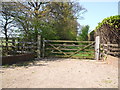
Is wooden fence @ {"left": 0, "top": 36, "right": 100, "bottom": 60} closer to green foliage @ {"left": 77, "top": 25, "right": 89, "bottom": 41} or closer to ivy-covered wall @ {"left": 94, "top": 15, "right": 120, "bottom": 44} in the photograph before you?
ivy-covered wall @ {"left": 94, "top": 15, "right": 120, "bottom": 44}

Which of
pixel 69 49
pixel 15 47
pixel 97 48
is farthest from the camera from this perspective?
pixel 69 49

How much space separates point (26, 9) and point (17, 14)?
988 mm

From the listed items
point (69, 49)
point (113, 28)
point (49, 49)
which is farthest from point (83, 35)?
point (113, 28)

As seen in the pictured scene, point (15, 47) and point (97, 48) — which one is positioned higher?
point (15, 47)

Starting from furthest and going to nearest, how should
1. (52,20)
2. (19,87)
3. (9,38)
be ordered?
(52,20)
(9,38)
(19,87)

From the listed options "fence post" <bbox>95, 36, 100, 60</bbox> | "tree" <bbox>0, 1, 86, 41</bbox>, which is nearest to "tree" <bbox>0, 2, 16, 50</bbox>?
"tree" <bbox>0, 1, 86, 41</bbox>

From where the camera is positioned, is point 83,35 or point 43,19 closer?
point 43,19

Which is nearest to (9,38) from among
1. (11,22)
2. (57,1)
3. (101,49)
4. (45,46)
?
(11,22)

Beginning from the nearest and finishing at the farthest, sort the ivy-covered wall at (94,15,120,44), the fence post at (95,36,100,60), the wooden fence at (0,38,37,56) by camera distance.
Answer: the ivy-covered wall at (94,15,120,44), the wooden fence at (0,38,37,56), the fence post at (95,36,100,60)

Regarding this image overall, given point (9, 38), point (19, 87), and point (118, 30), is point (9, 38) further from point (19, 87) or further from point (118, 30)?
point (118, 30)

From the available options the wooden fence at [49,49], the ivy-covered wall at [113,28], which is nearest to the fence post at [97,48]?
the wooden fence at [49,49]

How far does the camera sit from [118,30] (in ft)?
21.7

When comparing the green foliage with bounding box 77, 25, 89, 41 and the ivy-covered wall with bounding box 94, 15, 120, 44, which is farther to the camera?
the green foliage with bounding box 77, 25, 89, 41

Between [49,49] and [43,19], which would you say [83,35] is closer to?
[43,19]
